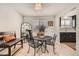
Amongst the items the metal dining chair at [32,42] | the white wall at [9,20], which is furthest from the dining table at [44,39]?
the white wall at [9,20]

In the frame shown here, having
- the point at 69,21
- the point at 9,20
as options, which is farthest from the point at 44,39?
the point at 9,20

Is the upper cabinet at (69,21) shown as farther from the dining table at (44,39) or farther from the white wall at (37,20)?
the dining table at (44,39)

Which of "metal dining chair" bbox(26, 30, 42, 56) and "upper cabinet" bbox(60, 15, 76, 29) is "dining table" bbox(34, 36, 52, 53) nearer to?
"metal dining chair" bbox(26, 30, 42, 56)

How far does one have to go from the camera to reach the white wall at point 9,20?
1.83 m

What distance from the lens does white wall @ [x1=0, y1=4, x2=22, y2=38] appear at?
1.83 metres

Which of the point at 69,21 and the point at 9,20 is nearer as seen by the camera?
the point at 9,20

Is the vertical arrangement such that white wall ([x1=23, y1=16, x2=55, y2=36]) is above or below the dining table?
above

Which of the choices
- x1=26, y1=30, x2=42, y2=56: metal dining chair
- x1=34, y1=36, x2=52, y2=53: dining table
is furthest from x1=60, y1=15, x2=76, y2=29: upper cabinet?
x1=26, y1=30, x2=42, y2=56: metal dining chair

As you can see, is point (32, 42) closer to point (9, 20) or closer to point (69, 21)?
point (9, 20)

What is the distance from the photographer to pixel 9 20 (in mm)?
1918

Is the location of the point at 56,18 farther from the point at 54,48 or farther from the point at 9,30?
the point at 9,30

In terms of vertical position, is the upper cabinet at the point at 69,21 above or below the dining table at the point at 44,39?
above

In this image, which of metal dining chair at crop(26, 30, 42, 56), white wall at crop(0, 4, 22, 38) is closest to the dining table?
metal dining chair at crop(26, 30, 42, 56)

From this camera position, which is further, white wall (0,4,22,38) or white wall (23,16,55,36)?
white wall (23,16,55,36)
